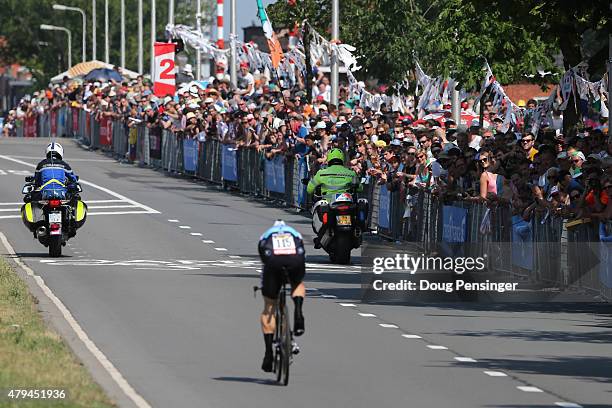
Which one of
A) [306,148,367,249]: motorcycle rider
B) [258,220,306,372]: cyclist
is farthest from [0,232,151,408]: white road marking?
[306,148,367,249]: motorcycle rider

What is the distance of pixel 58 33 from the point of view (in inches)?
5059

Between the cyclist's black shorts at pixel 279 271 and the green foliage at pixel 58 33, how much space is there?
357 feet

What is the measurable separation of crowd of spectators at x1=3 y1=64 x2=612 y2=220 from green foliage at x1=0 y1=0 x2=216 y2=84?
69346 mm

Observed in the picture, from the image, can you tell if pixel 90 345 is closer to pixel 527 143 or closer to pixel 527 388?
pixel 527 388

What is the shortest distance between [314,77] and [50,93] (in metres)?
28.0

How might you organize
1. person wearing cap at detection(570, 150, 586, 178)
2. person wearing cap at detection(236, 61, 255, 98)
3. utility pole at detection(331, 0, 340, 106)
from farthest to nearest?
person wearing cap at detection(236, 61, 255, 98) → utility pole at detection(331, 0, 340, 106) → person wearing cap at detection(570, 150, 586, 178)

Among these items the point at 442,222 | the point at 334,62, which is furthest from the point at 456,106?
the point at 442,222

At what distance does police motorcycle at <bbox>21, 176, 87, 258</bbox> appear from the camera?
27016 millimetres

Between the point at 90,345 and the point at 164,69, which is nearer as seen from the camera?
the point at 90,345

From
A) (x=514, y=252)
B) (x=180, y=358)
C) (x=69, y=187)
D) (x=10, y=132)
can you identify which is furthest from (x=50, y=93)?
(x=180, y=358)

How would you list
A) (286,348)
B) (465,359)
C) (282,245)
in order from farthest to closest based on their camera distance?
(465,359)
(282,245)
(286,348)

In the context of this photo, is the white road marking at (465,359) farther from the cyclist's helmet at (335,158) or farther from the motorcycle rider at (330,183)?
the cyclist's helmet at (335,158)

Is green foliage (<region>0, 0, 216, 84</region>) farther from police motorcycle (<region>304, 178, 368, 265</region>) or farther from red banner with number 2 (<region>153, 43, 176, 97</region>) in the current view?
police motorcycle (<region>304, 178, 368, 265</region>)

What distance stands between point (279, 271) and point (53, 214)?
12652 mm
